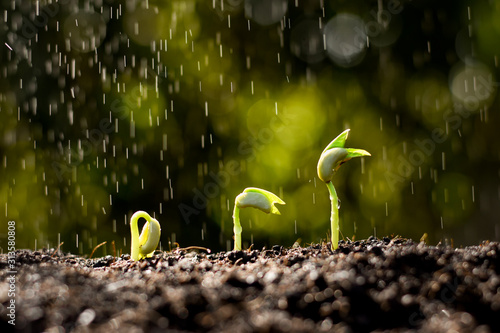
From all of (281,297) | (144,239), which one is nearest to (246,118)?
(144,239)

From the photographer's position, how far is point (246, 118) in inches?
163

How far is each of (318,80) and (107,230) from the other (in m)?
2.17

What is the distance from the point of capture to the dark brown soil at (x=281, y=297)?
2.59 feet

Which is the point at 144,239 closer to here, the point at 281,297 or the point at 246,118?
the point at 281,297

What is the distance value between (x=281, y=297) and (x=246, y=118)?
326 cm

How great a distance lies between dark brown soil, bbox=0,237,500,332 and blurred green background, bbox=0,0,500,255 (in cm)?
268

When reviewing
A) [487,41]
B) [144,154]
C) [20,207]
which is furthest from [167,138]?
[487,41]

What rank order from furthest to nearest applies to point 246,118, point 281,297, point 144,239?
1. point 246,118
2. point 144,239
3. point 281,297

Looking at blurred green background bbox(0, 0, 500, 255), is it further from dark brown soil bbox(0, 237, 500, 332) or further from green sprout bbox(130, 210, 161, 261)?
dark brown soil bbox(0, 237, 500, 332)

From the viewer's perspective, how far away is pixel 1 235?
3814mm

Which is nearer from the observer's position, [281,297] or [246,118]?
[281,297]

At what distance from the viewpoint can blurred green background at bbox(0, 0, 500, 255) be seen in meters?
3.90

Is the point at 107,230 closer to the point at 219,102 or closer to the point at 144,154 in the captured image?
the point at 144,154

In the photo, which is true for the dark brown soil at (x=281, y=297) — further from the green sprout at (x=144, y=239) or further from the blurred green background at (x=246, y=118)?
the blurred green background at (x=246, y=118)
